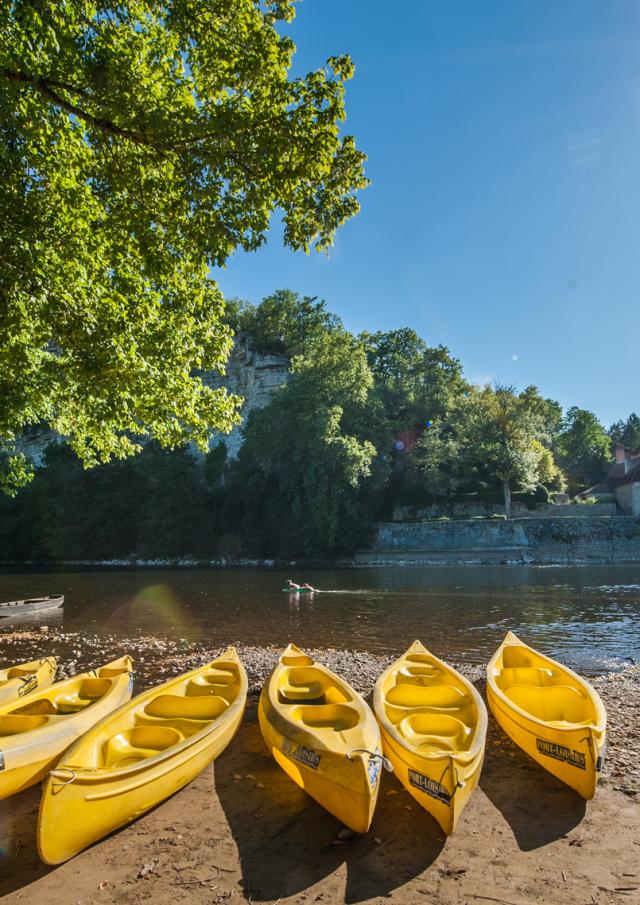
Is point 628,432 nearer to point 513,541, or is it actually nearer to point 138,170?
point 513,541

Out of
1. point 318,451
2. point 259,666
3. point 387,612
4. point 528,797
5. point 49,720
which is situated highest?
point 318,451

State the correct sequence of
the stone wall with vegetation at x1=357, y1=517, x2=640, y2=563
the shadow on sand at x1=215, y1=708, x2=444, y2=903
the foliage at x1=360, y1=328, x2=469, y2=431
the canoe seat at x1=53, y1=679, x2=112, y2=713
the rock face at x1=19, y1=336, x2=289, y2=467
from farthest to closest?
the rock face at x1=19, y1=336, x2=289, y2=467, the foliage at x1=360, y1=328, x2=469, y2=431, the stone wall with vegetation at x1=357, y1=517, x2=640, y2=563, the canoe seat at x1=53, y1=679, x2=112, y2=713, the shadow on sand at x1=215, y1=708, x2=444, y2=903

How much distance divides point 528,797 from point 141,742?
12.7 feet

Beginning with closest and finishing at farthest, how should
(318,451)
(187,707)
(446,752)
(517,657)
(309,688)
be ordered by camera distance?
1. (446,752)
2. (187,707)
3. (309,688)
4. (517,657)
5. (318,451)

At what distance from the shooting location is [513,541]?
4066 centimetres

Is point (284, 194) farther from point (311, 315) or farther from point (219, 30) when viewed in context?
point (311, 315)

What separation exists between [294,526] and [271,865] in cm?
4302

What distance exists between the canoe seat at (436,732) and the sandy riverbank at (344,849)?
504 millimetres

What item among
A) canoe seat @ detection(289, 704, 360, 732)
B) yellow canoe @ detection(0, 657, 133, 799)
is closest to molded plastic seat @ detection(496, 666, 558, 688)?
canoe seat @ detection(289, 704, 360, 732)

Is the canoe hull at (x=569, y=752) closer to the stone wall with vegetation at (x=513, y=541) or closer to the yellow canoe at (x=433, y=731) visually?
the yellow canoe at (x=433, y=731)

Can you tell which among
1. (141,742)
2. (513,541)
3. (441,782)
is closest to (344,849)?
(441,782)

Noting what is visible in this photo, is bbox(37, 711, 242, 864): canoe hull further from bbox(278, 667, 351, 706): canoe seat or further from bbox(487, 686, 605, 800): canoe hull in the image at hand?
bbox(487, 686, 605, 800): canoe hull

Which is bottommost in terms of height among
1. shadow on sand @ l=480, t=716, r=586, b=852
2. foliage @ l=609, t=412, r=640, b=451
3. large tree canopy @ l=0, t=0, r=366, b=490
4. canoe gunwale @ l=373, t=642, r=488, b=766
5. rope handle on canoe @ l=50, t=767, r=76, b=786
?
shadow on sand @ l=480, t=716, r=586, b=852

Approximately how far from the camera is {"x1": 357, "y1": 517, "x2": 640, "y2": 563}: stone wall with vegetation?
126 feet
